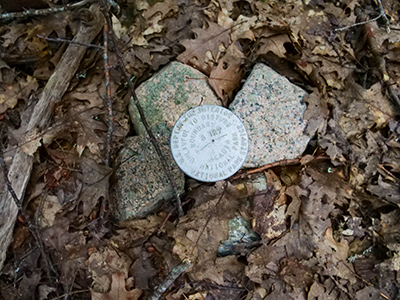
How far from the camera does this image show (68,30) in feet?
10.9

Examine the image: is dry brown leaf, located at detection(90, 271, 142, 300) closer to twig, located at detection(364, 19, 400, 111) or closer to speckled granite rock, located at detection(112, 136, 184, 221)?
speckled granite rock, located at detection(112, 136, 184, 221)

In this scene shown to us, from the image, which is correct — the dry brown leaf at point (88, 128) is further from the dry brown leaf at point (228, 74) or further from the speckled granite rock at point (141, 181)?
the dry brown leaf at point (228, 74)

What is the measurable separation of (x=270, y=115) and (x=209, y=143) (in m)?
0.76

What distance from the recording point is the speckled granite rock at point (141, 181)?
2.98m

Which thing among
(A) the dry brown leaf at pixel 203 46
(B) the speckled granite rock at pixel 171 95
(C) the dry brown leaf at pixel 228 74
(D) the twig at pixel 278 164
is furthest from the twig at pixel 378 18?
(B) the speckled granite rock at pixel 171 95

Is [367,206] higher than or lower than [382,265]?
higher

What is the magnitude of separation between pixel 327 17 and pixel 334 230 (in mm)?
2331

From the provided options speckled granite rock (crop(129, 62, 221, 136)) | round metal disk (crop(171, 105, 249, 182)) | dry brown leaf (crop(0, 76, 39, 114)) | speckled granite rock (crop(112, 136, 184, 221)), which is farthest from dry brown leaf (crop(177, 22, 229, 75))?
dry brown leaf (crop(0, 76, 39, 114))

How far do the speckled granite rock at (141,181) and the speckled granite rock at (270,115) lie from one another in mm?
797

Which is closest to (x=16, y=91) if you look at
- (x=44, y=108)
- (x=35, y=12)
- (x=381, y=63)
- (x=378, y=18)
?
(x=44, y=108)

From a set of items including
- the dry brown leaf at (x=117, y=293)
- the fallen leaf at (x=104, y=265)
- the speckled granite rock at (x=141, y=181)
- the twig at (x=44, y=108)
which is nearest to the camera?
the dry brown leaf at (x=117, y=293)

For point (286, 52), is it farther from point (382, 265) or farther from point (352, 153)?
point (382, 265)

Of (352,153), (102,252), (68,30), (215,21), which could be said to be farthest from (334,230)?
(68,30)

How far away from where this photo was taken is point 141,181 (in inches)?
118
